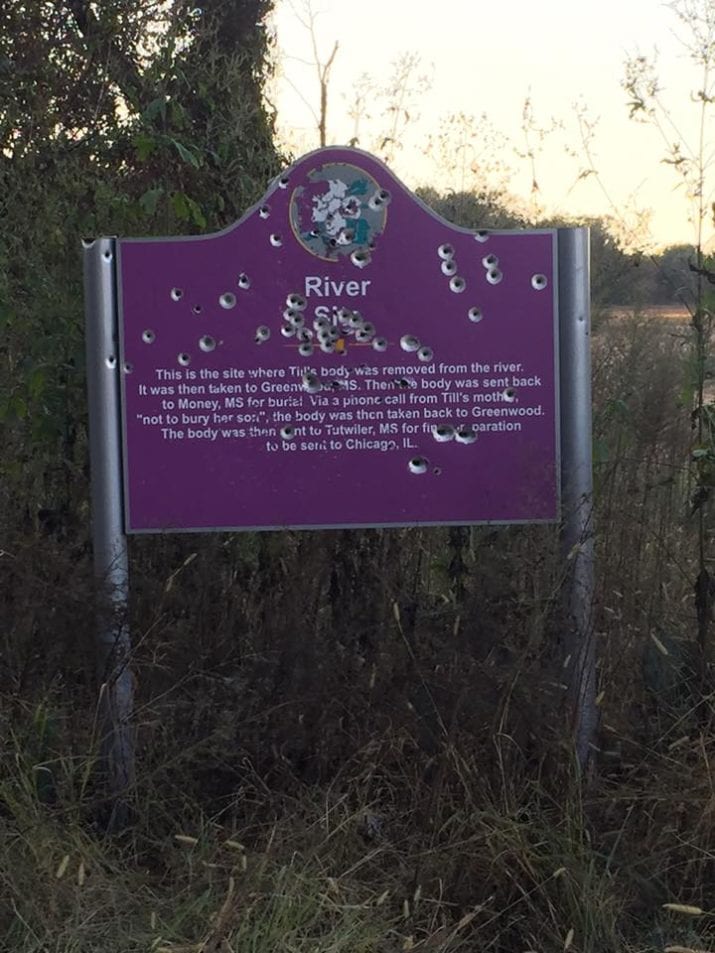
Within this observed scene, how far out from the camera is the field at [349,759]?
10.5 ft

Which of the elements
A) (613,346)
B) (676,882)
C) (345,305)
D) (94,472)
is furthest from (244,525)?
(613,346)

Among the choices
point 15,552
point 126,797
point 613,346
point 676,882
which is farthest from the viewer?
point 613,346

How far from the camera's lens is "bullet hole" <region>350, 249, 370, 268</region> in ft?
12.5

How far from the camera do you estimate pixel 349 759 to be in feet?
11.9

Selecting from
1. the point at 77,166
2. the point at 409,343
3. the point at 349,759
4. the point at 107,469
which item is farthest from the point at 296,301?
the point at 77,166

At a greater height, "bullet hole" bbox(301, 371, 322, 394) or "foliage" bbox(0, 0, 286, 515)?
"foliage" bbox(0, 0, 286, 515)

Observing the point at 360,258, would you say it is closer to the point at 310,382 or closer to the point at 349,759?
the point at 310,382

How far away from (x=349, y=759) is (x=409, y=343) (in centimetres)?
119

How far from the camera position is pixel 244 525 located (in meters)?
3.83

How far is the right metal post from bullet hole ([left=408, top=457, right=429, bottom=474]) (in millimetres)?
403

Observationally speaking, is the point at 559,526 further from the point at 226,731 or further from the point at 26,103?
the point at 26,103

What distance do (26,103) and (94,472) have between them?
410 cm

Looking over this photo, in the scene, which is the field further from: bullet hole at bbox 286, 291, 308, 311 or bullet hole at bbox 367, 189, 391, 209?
bullet hole at bbox 367, 189, 391, 209

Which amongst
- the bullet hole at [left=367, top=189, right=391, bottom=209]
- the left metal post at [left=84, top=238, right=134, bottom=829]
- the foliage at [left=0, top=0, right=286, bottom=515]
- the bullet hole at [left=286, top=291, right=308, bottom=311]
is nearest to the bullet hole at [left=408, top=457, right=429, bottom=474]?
the bullet hole at [left=286, top=291, right=308, bottom=311]
